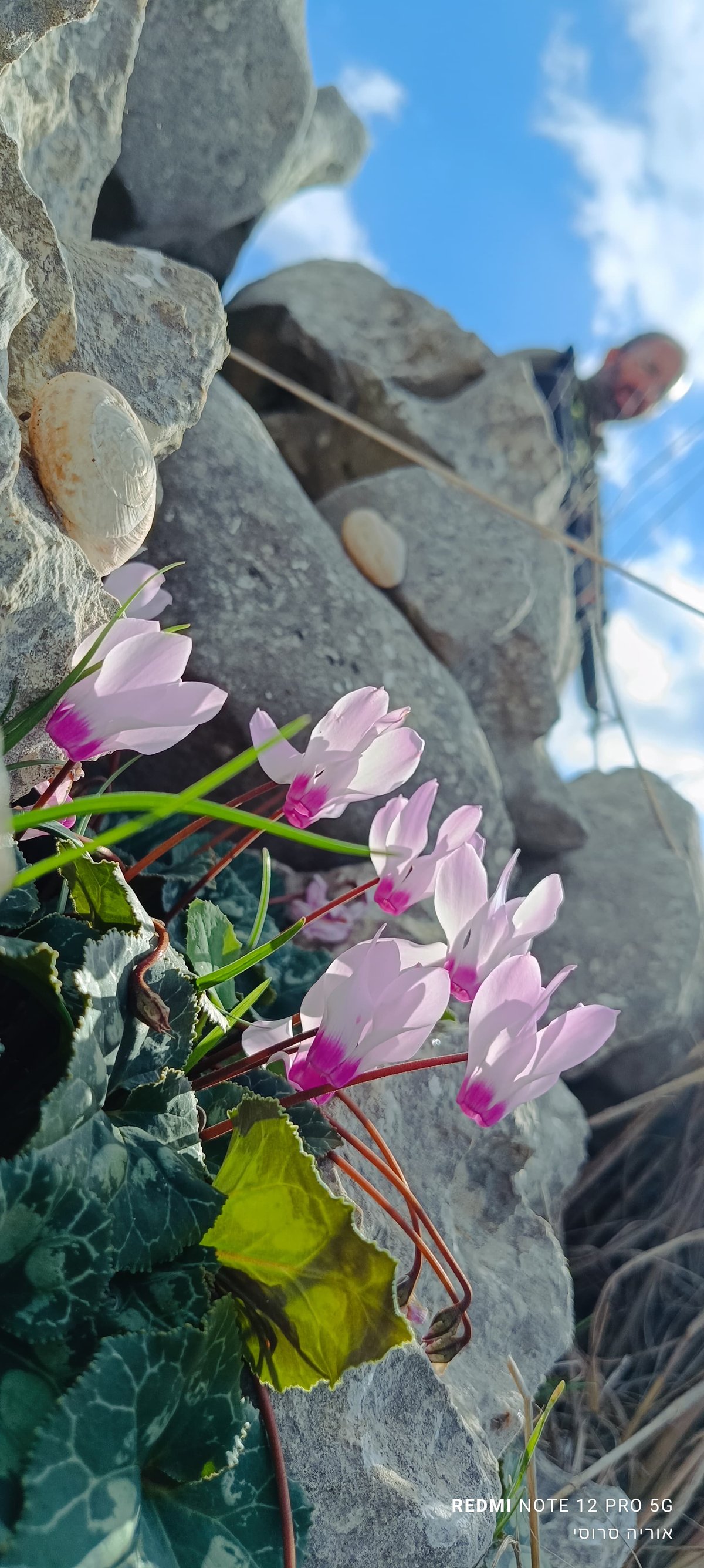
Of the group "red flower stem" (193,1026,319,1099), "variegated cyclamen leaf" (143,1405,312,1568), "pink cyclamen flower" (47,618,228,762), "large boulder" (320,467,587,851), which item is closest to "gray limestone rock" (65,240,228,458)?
"pink cyclamen flower" (47,618,228,762)

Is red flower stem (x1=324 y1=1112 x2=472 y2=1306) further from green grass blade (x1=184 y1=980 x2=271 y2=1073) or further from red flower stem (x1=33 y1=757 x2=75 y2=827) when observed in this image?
red flower stem (x1=33 y1=757 x2=75 y2=827)

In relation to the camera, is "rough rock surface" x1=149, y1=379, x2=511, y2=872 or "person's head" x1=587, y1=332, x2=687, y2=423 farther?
"person's head" x1=587, y1=332, x2=687, y2=423

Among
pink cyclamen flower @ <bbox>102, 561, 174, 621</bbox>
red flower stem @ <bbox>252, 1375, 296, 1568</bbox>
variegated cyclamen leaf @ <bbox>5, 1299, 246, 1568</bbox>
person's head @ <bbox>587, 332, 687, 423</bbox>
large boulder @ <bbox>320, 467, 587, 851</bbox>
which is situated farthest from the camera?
person's head @ <bbox>587, 332, 687, 423</bbox>

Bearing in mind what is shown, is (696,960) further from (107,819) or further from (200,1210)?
(200,1210)

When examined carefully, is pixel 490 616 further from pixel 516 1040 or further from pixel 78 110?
pixel 516 1040

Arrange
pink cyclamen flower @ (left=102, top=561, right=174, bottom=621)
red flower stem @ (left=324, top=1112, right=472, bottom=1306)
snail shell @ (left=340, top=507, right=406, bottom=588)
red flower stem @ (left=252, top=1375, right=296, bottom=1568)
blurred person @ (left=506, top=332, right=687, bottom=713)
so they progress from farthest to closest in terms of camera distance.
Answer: blurred person @ (left=506, top=332, right=687, bottom=713), snail shell @ (left=340, top=507, right=406, bottom=588), pink cyclamen flower @ (left=102, top=561, right=174, bottom=621), red flower stem @ (left=324, top=1112, right=472, bottom=1306), red flower stem @ (left=252, top=1375, right=296, bottom=1568)

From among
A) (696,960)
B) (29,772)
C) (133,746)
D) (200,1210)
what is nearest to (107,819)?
(29,772)
